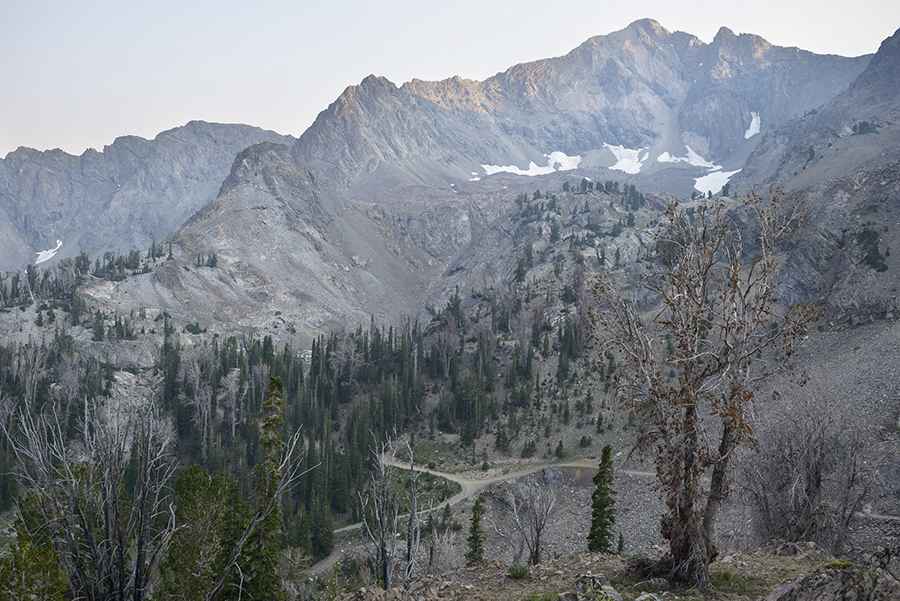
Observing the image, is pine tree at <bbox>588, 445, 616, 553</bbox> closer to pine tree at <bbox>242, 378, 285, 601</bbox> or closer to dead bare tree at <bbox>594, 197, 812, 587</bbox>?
pine tree at <bbox>242, 378, 285, 601</bbox>

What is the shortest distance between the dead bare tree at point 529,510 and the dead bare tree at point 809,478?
9405 mm

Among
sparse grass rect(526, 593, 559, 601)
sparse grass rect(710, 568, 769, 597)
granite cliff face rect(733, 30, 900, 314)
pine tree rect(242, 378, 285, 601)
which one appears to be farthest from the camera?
granite cliff face rect(733, 30, 900, 314)

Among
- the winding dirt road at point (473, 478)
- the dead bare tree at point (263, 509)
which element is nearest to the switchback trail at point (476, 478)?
the winding dirt road at point (473, 478)

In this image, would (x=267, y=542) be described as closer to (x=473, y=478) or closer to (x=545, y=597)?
(x=545, y=597)

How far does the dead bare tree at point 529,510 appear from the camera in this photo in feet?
96.3

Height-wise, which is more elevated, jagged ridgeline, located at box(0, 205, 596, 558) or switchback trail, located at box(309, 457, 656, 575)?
jagged ridgeline, located at box(0, 205, 596, 558)

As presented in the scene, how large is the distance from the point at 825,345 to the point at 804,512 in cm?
5700

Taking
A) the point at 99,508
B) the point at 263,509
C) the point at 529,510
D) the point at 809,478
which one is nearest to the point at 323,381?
the point at 529,510

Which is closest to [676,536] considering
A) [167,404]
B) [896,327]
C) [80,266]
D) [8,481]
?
[8,481]

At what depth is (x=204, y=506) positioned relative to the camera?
56.0 feet

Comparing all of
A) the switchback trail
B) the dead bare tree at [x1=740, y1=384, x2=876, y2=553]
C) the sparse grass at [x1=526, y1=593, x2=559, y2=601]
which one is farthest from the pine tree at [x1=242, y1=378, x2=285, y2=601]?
the switchback trail

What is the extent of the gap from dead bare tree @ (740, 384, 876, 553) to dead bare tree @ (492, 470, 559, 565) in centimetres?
941

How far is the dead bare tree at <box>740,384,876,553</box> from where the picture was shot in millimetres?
24656

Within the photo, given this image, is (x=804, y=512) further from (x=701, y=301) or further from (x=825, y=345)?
(x=825, y=345)
